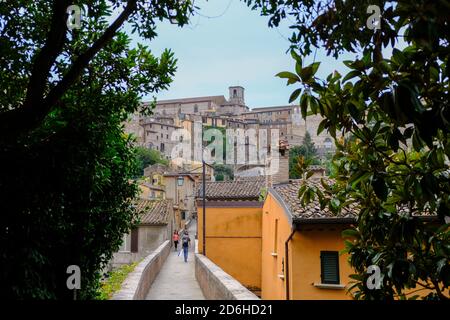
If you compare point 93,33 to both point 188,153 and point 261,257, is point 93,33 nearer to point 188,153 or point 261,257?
point 261,257

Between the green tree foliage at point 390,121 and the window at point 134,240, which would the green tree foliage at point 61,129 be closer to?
the green tree foliage at point 390,121

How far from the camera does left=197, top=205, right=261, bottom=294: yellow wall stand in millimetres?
20578

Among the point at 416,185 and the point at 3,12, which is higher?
the point at 3,12

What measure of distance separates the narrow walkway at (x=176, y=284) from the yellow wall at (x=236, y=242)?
160cm

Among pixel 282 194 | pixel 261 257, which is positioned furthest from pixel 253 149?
pixel 282 194

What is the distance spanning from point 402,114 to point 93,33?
4.00 metres

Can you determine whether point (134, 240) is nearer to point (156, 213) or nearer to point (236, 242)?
point (156, 213)

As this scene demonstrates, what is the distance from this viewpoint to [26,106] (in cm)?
339

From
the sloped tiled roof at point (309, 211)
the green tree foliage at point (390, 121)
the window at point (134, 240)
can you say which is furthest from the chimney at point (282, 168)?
the green tree foliage at point (390, 121)

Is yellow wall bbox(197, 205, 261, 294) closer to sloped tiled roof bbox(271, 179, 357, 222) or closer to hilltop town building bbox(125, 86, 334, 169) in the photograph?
→ sloped tiled roof bbox(271, 179, 357, 222)

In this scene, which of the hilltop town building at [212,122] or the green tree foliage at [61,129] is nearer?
the green tree foliage at [61,129]

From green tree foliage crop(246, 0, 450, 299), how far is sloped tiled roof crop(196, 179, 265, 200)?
19885mm

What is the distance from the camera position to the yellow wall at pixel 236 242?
67.5ft

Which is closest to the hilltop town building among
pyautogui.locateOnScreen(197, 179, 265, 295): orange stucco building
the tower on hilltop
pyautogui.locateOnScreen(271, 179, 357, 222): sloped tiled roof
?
the tower on hilltop
